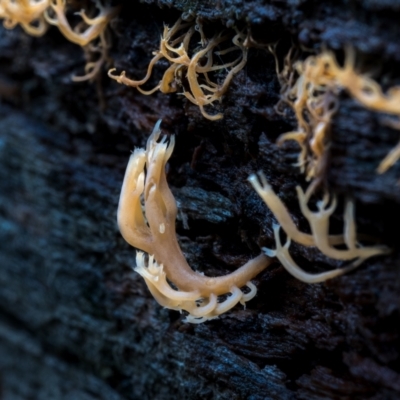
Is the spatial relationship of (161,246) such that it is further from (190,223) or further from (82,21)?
(82,21)

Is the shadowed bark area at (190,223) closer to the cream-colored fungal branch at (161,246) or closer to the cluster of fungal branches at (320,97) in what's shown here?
the cluster of fungal branches at (320,97)

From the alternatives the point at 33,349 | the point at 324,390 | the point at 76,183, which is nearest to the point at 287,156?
the point at 324,390

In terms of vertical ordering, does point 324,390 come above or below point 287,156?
below

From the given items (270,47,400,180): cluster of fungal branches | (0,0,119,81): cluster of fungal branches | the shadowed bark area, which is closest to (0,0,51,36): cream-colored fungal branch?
(0,0,119,81): cluster of fungal branches

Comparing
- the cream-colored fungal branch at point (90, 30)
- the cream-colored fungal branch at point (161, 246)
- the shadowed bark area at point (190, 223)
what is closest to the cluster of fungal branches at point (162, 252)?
the cream-colored fungal branch at point (161, 246)

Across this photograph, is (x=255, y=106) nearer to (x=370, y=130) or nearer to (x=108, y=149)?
(x=370, y=130)

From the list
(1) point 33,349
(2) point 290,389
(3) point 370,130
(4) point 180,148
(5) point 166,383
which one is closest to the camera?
(3) point 370,130
